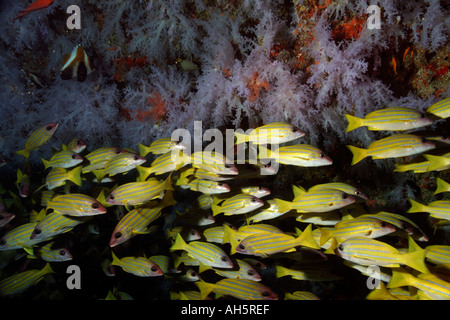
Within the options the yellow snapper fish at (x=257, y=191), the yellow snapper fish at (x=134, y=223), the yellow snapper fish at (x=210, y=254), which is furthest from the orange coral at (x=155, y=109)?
the yellow snapper fish at (x=210, y=254)

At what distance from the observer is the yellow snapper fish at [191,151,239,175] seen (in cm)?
272

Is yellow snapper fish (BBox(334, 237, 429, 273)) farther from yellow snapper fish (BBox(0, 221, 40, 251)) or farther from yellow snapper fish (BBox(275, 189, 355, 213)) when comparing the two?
yellow snapper fish (BBox(0, 221, 40, 251))

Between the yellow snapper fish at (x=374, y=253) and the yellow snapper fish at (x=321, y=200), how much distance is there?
0.37 m

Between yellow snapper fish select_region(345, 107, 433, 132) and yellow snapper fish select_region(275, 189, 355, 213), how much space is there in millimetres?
813

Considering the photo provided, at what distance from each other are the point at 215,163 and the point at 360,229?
1670 mm

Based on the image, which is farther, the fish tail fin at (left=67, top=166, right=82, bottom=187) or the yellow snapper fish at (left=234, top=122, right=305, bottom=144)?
the fish tail fin at (left=67, top=166, right=82, bottom=187)

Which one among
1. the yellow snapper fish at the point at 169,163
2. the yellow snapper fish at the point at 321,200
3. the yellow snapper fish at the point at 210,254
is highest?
the yellow snapper fish at the point at 169,163

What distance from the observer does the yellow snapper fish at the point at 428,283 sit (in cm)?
210

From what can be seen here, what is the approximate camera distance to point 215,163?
274 centimetres

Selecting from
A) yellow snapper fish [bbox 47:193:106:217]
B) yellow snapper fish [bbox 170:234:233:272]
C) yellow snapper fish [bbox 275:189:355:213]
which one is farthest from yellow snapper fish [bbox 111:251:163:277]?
yellow snapper fish [bbox 275:189:355:213]

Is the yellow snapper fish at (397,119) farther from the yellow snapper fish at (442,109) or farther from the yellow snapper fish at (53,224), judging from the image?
the yellow snapper fish at (53,224)

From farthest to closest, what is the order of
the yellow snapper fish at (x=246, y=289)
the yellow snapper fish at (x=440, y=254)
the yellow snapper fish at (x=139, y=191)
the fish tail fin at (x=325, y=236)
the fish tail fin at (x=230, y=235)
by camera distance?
the fish tail fin at (x=230, y=235)
the yellow snapper fish at (x=246, y=289)
the yellow snapper fish at (x=139, y=191)
the fish tail fin at (x=325, y=236)
the yellow snapper fish at (x=440, y=254)

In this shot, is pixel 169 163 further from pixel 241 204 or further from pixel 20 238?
pixel 20 238
